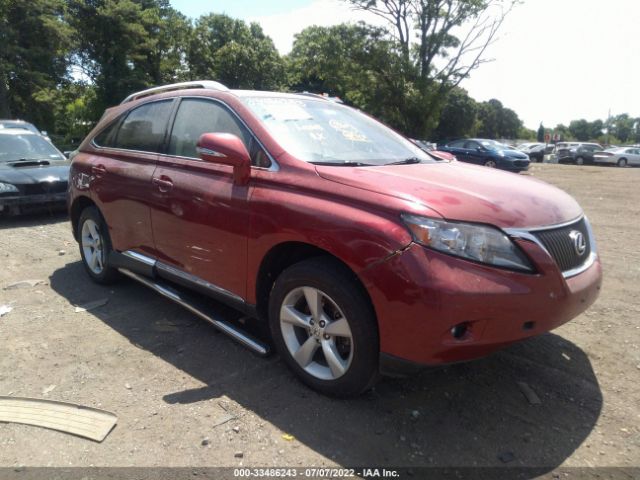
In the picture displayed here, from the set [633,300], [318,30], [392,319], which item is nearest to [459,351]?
[392,319]

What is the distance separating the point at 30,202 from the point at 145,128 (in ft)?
14.8

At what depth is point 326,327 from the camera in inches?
105

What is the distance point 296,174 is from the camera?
2818 mm

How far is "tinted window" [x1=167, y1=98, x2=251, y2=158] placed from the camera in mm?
3316

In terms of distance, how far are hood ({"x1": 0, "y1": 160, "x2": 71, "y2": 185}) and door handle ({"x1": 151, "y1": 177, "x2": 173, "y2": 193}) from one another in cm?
500

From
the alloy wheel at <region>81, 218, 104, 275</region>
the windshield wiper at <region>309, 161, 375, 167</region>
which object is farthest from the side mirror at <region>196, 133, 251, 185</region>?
the alloy wheel at <region>81, 218, 104, 275</region>

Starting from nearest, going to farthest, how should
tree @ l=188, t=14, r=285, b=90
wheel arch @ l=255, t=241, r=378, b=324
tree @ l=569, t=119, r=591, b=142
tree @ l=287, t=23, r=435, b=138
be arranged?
wheel arch @ l=255, t=241, r=378, b=324, tree @ l=287, t=23, r=435, b=138, tree @ l=188, t=14, r=285, b=90, tree @ l=569, t=119, r=591, b=142

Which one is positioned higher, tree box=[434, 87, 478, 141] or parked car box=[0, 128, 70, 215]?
tree box=[434, 87, 478, 141]

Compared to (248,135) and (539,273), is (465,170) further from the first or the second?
(248,135)

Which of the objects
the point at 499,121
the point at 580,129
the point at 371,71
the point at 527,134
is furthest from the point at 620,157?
the point at 580,129

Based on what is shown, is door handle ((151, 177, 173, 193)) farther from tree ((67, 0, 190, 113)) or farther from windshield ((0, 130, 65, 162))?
tree ((67, 0, 190, 113))

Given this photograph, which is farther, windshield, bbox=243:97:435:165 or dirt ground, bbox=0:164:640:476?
windshield, bbox=243:97:435:165

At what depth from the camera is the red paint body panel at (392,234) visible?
226cm

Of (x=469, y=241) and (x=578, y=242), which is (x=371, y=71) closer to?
(x=578, y=242)
